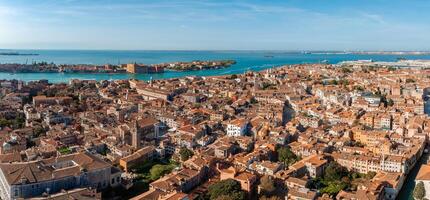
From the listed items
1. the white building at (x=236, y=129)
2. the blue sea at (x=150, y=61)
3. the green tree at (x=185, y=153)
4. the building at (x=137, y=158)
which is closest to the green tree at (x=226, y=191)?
the green tree at (x=185, y=153)

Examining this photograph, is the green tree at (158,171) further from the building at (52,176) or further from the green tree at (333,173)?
the green tree at (333,173)

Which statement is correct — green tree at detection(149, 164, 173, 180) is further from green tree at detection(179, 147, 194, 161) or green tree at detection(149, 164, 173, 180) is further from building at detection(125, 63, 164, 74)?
building at detection(125, 63, 164, 74)

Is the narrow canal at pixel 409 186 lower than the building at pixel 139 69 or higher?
lower

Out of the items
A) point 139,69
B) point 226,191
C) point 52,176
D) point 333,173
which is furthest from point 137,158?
point 139,69

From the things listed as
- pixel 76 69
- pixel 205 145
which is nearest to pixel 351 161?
pixel 205 145

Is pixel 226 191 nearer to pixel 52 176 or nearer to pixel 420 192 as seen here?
pixel 52 176

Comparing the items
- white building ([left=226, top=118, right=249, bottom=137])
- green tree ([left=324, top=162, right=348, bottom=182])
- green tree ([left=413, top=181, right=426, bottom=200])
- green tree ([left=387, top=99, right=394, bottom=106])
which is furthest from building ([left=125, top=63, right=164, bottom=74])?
green tree ([left=413, top=181, right=426, bottom=200])
